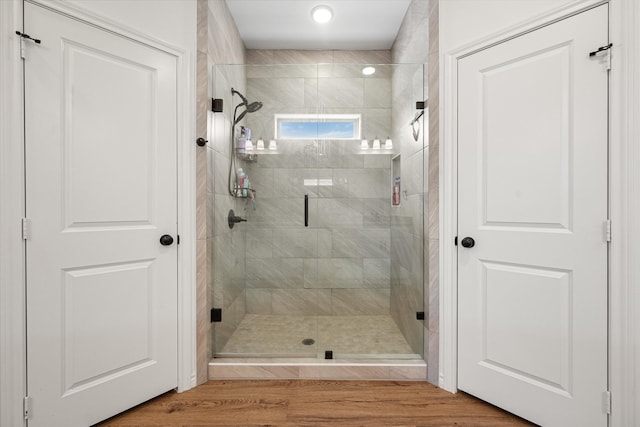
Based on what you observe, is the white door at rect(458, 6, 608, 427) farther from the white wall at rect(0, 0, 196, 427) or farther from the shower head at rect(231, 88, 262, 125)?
the white wall at rect(0, 0, 196, 427)

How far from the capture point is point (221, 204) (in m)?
1.97

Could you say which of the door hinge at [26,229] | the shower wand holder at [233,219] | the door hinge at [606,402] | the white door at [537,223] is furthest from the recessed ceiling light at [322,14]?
the door hinge at [606,402]

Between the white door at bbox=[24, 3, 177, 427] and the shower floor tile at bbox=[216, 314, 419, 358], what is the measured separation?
0.49m

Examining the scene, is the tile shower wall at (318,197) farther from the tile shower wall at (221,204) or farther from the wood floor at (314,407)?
the wood floor at (314,407)

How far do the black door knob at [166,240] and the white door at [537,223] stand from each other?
65.4 inches

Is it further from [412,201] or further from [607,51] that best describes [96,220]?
[607,51]

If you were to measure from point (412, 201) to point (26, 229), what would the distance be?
6.68 ft

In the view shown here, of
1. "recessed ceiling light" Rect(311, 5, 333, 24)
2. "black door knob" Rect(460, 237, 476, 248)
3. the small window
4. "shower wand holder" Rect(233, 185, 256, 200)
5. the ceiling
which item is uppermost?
the ceiling

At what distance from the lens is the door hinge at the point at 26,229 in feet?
4.07

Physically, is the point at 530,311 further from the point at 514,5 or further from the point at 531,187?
the point at 514,5

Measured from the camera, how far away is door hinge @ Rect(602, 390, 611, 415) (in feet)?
4.18

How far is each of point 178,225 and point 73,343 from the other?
72 centimetres

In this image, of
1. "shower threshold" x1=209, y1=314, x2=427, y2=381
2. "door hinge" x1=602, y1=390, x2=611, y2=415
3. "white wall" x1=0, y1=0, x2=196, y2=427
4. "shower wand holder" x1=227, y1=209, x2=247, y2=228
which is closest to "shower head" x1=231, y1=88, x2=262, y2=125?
"shower wand holder" x1=227, y1=209, x2=247, y2=228

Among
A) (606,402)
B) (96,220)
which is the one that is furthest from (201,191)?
(606,402)
